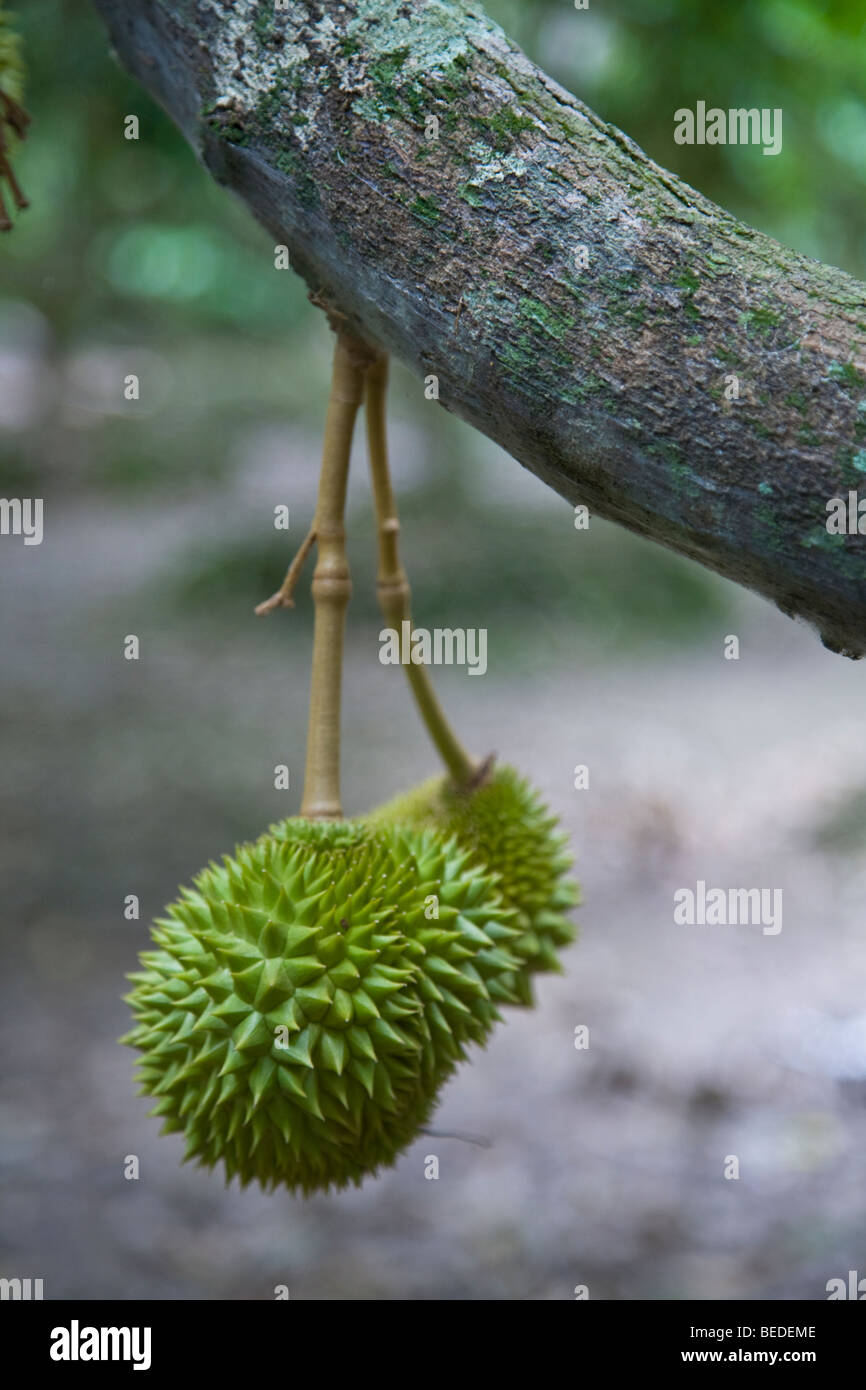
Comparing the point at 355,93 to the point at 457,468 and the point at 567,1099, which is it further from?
the point at 457,468

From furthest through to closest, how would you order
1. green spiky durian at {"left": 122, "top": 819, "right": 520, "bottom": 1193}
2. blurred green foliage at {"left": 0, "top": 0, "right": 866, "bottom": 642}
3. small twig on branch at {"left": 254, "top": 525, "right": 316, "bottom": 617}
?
blurred green foliage at {"left": 0, "top": 0, "right": 866, "bottom": 642}, small twig on branch at {"left": 254, "top": 525, "right": 316, "bottom": 617}, green spiky durian at {"left": 122, "top": 819, "right": 520, "bottom": 1193}

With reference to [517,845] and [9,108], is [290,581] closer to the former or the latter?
[517,845]

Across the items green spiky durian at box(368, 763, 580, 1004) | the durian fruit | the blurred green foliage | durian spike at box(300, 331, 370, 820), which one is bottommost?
green spiky durian at box(368, 763, 580, 1004)

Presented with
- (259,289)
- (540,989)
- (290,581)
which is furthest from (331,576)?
(259,289)

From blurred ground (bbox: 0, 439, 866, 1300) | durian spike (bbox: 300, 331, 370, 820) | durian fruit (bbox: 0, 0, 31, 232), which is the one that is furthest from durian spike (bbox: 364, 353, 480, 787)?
blurred ground (bbox: 0, 439, 866, 1300)

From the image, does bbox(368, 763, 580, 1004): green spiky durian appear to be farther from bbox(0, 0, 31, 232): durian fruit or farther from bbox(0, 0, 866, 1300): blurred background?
bbox(0, 0, 31, 232): durian fruit
